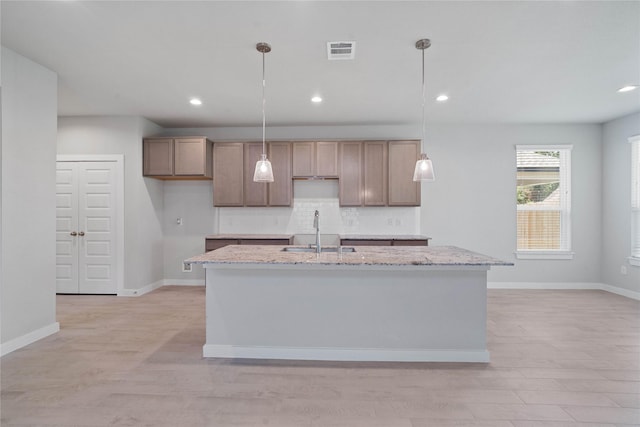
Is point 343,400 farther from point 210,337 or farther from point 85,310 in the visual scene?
point 85,310

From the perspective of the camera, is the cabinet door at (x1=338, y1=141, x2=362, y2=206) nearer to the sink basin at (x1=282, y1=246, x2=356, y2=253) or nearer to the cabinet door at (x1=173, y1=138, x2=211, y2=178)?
the sink basin at (x1=282, y1=246, x2=356, y2=253)

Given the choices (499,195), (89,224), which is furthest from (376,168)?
(89,224)

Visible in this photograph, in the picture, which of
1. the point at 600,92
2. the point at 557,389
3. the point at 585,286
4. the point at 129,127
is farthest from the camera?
the point at 585,286

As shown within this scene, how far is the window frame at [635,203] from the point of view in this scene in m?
4.55

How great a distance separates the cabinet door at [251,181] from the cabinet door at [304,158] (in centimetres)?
58

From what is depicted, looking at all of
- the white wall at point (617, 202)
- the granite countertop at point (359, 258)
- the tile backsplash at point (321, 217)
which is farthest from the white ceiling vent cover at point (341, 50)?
the white wall at point (617, 202)

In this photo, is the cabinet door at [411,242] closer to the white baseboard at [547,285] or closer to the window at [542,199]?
the white baseboard at [547,285]

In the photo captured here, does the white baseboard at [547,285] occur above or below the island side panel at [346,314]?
below

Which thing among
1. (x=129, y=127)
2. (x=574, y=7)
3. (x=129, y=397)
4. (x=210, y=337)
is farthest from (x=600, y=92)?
(x=129, y=127)

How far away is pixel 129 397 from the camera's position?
6.94 feet

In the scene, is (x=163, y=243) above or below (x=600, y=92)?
below

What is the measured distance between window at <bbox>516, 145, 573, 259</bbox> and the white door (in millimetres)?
6464

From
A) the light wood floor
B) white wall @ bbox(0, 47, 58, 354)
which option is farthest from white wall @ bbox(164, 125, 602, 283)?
white wall @ bbox(0, 47, 58, 354)

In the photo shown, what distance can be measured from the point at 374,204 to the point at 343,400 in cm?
328
